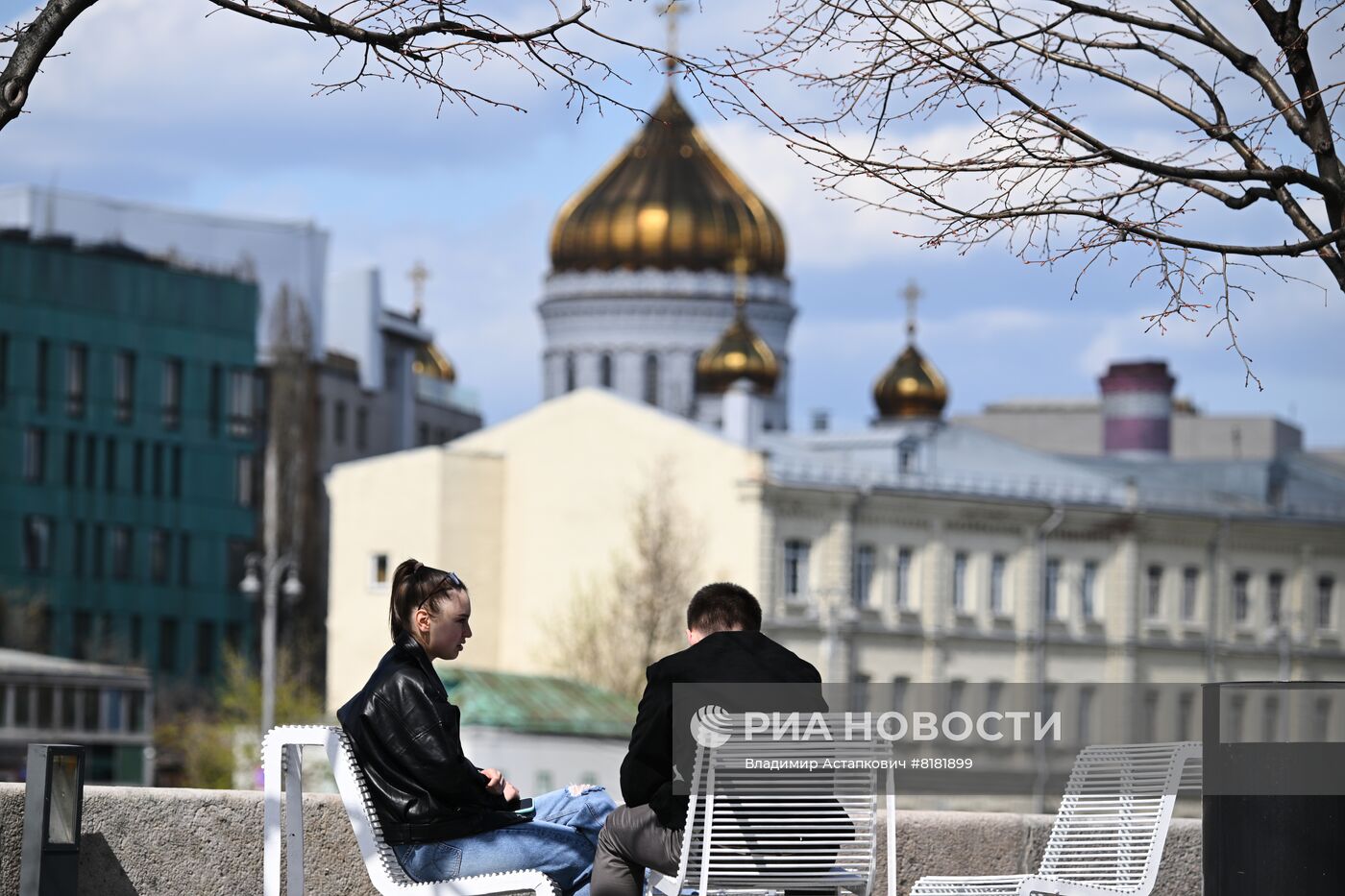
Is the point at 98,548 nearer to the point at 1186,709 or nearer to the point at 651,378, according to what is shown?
the point at 651,378

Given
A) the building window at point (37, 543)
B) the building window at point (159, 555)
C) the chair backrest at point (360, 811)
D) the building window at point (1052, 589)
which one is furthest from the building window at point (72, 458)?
the chair backrest at point (360, 811)

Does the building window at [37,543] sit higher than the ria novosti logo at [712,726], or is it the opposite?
the ria novosti logo at [712,726]

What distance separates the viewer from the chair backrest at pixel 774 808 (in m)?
8.55

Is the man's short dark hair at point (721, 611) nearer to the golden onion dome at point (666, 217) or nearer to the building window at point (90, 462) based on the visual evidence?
the building window at point (90, 462)

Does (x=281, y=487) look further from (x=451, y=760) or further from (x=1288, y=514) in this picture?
(x=451, y=760)

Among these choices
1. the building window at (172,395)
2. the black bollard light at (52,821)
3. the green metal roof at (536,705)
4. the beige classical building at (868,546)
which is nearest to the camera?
the black bollard light at (52,821)

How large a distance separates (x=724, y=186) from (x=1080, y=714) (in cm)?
3064

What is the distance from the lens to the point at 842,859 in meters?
8.72

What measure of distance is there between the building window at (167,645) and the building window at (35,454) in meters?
5.65

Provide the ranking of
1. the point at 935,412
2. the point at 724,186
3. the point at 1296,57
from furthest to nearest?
the point at 724,186, the point at 935,412, the point at 1296,57

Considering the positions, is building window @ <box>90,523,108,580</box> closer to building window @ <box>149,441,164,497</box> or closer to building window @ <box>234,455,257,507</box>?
building window @ <box>149,441,164,497</box>

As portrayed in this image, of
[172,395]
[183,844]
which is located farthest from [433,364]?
[183,844]

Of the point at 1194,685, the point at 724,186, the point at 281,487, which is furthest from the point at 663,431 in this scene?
the point at 724,186

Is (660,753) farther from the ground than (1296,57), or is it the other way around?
(1296,57)
